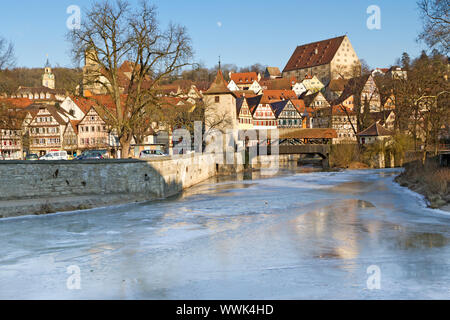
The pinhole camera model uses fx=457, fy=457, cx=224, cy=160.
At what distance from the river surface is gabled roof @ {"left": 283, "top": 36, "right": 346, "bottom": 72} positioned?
10652 centimetres

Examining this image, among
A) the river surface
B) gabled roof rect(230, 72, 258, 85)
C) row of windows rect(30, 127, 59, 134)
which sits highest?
gabled roof rect(230, 72, 258, 85)

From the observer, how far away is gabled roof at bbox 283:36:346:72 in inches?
4779

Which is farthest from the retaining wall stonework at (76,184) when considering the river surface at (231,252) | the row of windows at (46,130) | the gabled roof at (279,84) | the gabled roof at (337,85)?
the gabled roof at (279,84)

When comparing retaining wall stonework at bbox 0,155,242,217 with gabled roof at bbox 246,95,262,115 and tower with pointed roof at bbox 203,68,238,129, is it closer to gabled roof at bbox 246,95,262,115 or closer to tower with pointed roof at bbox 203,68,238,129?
tower with pointed roof at bbox 203,68,238,129

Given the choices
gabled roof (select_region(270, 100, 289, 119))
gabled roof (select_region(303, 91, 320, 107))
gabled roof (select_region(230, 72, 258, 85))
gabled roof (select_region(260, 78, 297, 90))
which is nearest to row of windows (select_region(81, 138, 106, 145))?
gabled roof (select_region(270, 100, 289, 119))

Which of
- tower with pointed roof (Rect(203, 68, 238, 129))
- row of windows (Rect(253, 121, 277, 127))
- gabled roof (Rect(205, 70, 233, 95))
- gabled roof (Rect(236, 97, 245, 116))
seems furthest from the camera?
row of windows (Rect(253, 121, 277, 127))

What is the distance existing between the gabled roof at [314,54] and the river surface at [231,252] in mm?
106524

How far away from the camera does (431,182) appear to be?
76.7 ft

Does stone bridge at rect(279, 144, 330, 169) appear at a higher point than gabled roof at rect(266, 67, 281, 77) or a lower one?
lower

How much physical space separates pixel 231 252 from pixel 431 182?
15611mm

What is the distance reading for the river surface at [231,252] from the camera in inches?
338
